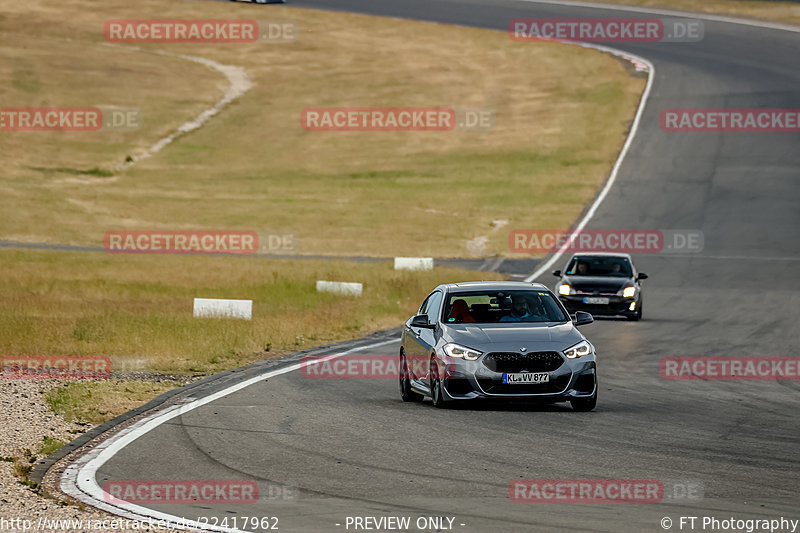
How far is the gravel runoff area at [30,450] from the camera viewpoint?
27.9 ft

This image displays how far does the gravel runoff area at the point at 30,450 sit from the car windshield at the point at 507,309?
4.43 metres

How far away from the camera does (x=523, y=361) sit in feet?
45.4

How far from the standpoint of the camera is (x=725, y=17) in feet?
A: 282

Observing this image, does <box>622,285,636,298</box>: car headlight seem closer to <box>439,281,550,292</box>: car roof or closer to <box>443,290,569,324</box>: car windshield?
<box>439,281,550,292</box>: car roof

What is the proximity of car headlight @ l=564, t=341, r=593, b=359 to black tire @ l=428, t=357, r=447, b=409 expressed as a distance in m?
1.42

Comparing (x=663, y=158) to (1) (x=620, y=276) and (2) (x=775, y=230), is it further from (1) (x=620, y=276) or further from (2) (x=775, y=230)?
(1) (x=620, y=276)

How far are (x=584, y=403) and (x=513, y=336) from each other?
3.44ft

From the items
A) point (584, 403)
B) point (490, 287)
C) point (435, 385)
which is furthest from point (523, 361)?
point (490, 287)

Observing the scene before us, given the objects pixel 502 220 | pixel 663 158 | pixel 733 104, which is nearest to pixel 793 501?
pixel 502 220

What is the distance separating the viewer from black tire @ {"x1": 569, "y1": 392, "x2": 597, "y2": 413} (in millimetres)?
14086
